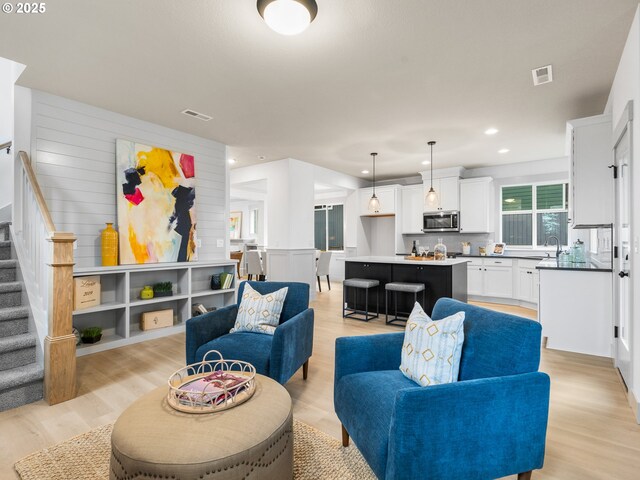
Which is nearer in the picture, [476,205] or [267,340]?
[267,340]

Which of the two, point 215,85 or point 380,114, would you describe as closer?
point 215,85

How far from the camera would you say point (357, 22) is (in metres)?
2.37

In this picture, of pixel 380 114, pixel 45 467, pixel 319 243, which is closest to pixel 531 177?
pixel 380 114

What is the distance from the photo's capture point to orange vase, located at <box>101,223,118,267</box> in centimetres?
379

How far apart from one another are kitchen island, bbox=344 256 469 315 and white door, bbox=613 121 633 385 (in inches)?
67.4

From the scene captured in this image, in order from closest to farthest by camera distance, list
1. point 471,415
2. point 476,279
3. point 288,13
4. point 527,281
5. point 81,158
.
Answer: point 471,415 < point 288,13 < point 81,158 < point 527,281 < point 476,279

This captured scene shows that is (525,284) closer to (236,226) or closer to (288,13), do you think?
(288,13)

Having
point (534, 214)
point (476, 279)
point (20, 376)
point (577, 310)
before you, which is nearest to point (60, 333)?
point (20, 376)

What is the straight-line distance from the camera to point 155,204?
168 inches

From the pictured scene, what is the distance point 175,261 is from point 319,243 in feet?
19.0

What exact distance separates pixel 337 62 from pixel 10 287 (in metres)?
3.42

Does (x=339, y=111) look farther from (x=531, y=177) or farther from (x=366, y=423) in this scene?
(x=531, y=177)

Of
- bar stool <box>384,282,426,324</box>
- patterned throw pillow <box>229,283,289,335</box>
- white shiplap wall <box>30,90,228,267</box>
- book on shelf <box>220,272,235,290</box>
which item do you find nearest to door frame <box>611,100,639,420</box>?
bar stool <box>384,282,426,324</box>

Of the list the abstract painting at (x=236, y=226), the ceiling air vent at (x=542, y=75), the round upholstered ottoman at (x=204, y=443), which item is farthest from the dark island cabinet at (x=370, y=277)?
the abstract painting at (x=236, y=226)
